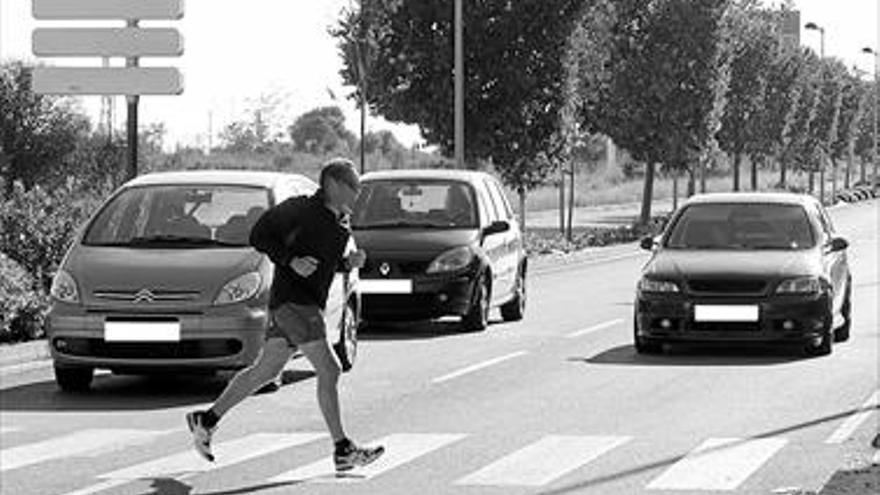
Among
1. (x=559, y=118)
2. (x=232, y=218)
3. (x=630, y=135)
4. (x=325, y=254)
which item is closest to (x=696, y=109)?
(x=630, y=135)

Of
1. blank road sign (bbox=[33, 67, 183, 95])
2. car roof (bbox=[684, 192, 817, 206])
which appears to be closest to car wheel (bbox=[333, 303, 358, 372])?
car roof (bbox=[684, 192, 817, 206])

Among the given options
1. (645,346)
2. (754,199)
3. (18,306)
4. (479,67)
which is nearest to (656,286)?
(645,346)

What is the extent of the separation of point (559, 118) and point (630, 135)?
37.4 ft

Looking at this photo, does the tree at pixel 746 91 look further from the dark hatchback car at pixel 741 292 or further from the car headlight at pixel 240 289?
the car headlight at pixel 240 289

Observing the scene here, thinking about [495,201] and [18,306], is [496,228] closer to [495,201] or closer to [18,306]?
[495,201]

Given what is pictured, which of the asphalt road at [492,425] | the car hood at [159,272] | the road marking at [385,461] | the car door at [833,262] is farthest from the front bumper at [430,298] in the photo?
the road marking at [385,461]

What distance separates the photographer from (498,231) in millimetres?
18375

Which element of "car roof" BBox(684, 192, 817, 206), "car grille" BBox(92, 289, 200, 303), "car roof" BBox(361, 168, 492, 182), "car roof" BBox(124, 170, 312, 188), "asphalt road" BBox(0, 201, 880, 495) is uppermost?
"car roof" BBox(124, 170, 312, 188)

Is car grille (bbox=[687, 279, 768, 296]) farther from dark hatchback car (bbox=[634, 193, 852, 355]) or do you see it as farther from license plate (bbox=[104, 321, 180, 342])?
license plate (bbox=[104, 321, 180, 342])

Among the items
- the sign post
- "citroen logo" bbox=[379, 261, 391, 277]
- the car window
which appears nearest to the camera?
"citroen logo" bbox=[379, 261, 391, 277]

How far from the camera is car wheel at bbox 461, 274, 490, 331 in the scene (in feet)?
58.7

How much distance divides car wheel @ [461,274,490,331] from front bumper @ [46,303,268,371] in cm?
565

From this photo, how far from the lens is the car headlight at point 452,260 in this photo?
17625 millimetres

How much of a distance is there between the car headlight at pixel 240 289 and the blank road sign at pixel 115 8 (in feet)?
25.3
